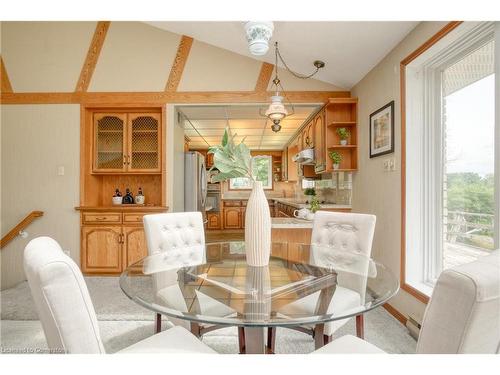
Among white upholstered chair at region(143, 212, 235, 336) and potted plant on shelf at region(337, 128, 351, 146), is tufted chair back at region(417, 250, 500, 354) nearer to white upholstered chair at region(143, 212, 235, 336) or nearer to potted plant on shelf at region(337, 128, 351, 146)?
white upholstered chair at region(143, 212, 235, 336)

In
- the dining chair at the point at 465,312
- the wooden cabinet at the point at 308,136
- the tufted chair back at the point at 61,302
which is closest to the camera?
the dining chair at the point at 465,312

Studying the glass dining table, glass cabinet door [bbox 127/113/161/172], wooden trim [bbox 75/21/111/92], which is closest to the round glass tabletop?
the glass dining table

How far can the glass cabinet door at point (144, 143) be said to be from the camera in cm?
378

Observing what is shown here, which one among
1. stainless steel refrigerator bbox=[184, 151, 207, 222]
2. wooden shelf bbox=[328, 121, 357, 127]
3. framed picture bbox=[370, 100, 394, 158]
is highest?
wooden shelf bbox=[328, 121, 357, 127]

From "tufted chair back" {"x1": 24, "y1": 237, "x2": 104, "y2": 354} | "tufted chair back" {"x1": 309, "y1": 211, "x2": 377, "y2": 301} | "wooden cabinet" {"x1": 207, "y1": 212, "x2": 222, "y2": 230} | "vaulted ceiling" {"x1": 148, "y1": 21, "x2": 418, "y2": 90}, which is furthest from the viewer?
"wooden cabinet" {"x1": 207, "y1": 212, "x2": 222, "y2": 230}

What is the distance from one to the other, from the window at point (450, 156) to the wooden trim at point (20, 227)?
4.18m

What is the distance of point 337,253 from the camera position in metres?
1.87

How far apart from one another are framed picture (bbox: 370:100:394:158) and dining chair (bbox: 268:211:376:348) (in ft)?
3.20

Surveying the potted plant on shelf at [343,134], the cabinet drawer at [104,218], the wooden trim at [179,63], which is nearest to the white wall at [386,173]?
the potted plant on shelf at [343,134]

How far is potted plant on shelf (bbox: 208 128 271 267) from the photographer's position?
1.48 metres

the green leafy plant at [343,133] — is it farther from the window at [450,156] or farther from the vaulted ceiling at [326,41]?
the window at [450,156]

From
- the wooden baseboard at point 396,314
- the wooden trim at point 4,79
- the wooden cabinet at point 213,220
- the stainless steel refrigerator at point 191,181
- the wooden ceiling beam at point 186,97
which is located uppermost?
the wooden trim at point 4,79

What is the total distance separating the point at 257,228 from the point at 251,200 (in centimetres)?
15
